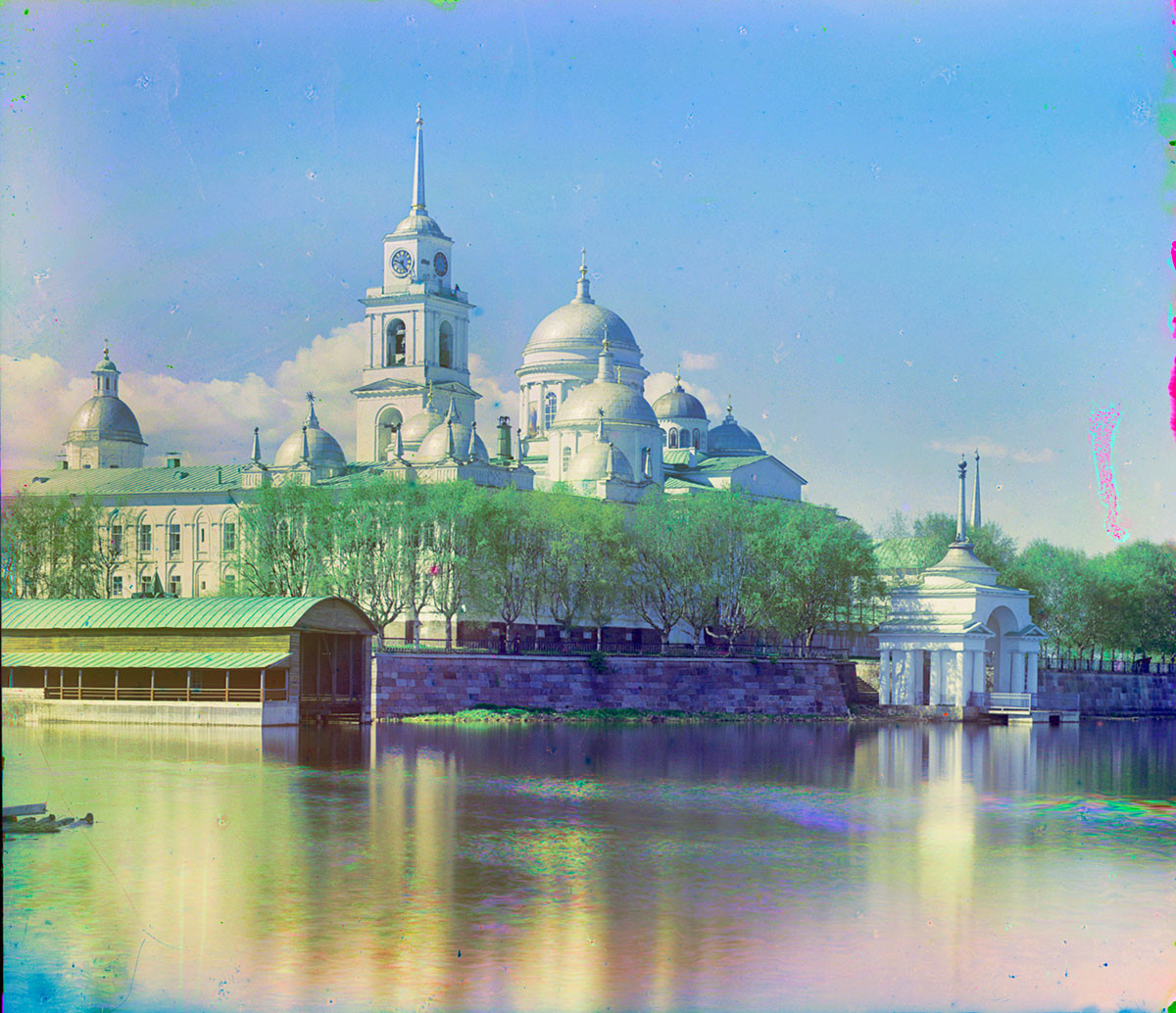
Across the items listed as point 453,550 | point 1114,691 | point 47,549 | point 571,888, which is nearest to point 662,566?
point 453,550

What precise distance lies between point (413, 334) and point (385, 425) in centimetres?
644

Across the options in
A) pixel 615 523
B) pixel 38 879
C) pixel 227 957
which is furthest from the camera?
pixel 615 523

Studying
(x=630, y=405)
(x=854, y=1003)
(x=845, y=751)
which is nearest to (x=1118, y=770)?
(x=845, y=751)

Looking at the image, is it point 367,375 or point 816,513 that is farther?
point 367,375

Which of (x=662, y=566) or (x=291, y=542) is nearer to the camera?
(x=291, y=542)

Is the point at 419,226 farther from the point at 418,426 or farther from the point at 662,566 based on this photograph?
the point at 662,566

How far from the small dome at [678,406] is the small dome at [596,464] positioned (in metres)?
20.1

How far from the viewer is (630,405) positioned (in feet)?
332

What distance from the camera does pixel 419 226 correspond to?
106 metres

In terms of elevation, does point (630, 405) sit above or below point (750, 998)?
above

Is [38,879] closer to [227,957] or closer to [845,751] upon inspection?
[227,957]

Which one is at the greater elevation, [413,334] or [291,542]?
[413,334]

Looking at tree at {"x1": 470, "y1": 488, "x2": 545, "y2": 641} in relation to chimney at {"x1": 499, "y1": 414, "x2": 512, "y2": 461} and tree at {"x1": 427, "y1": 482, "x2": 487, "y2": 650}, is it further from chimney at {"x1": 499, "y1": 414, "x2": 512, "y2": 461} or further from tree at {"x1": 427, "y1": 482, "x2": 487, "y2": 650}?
chimney at {"x1": 499, "y1": 414, "x2": 512, "y2": 461}

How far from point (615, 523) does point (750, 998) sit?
64.3 m
